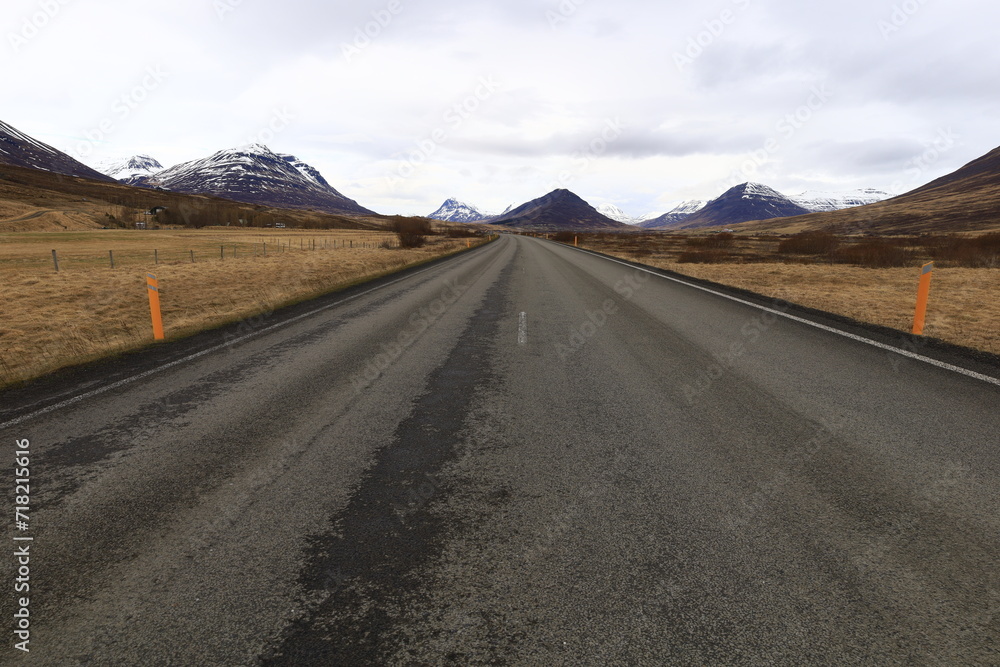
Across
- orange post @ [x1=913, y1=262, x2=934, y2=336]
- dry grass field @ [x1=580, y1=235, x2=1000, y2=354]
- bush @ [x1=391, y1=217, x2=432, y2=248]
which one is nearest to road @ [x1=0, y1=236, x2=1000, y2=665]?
orange post @ [x1=913, y1=262, x2=934, y2=336]

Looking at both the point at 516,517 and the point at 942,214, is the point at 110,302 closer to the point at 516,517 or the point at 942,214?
the point at 516,517

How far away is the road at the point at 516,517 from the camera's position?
1.92 meters

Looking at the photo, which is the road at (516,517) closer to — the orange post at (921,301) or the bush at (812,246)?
the orange post at (921,301)

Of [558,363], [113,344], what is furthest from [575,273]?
[113,344]

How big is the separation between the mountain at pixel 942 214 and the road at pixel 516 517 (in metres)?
82.6

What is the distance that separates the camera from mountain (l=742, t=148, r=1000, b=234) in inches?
3558

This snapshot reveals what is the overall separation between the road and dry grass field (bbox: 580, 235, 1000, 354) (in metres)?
3.77

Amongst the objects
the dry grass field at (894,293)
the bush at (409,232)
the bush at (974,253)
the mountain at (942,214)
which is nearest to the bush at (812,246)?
the bush at (974,253)

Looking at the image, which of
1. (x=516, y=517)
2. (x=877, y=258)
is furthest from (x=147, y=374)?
(x=877, y=258)

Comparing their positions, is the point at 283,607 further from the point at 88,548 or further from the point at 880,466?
the point at 880,466

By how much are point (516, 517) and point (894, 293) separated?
15.4 m

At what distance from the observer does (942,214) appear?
358 ft

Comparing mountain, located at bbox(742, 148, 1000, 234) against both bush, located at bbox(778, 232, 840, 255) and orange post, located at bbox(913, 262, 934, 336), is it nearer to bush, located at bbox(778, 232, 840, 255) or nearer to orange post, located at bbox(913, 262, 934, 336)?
bush, located at bbox(778, 232, 840, 255)

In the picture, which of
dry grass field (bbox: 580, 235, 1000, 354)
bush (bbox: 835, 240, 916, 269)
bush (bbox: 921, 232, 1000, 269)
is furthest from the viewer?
bush (bbox: 835, 240, 916, 269)
